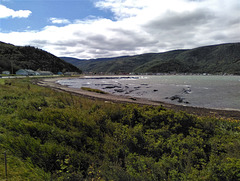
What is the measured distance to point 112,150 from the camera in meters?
4.98

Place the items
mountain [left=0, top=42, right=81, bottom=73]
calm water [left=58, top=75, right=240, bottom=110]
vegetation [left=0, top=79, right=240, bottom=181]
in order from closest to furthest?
vegetation [left=0, top=79, right=240, bottom=181] < calm water [left=58, top=75, right=240, bottom=110] < mountain [left=0, top=42, right=81, bottom=73]

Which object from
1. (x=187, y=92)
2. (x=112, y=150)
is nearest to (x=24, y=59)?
(x=187, y=92)

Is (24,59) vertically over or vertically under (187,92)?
over

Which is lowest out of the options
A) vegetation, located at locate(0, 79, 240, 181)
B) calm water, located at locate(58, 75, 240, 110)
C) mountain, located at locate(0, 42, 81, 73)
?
calm water, located at locate(58, 75, 240, 110)

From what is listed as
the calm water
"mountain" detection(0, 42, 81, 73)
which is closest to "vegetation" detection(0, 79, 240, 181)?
the calm water

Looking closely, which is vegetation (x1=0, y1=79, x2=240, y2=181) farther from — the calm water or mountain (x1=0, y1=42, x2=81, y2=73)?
mountain (x1=0, y1=42, x2=81, y2=73)

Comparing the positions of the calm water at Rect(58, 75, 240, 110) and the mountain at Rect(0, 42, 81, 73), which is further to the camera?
the mountain at Rect(0, 42, 81, 73)

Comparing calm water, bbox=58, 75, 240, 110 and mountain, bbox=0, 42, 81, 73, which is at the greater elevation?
mountain, bbox=0, 42, 81, 73

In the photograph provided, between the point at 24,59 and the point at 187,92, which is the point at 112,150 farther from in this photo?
the point at 24,59

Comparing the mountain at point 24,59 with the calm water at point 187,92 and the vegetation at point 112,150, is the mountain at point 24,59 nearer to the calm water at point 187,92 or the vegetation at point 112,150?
the calm water at point 187,92

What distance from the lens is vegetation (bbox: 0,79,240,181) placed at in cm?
362

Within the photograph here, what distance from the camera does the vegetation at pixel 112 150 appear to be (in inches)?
143

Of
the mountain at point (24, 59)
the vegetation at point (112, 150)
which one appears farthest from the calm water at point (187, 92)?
the mountain at point (24, 59)

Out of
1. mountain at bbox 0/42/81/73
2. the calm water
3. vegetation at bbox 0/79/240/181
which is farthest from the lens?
mountain at bbox 0/42/81/73
